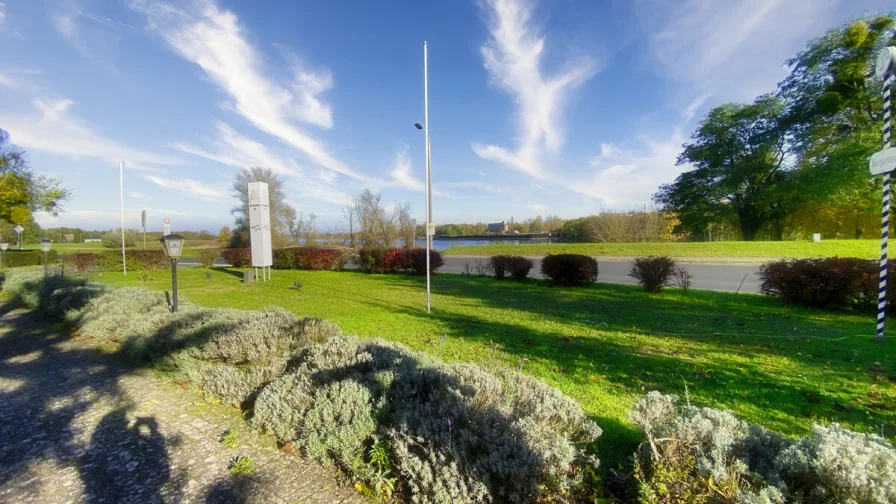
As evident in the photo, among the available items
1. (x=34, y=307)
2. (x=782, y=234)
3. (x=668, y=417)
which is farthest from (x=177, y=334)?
(x=782, y=234)

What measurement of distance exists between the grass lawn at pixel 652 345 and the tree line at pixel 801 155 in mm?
18314

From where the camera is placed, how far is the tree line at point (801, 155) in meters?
18.0

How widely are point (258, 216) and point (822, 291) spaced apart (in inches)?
631

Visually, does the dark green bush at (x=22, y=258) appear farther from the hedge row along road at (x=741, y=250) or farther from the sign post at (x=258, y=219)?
the hedge row along road at (x=741, y=250)

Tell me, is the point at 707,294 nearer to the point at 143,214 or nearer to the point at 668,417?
the point at 668,417

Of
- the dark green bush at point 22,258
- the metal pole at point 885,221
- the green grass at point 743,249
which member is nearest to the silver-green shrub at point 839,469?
the metal pole at point 885,221

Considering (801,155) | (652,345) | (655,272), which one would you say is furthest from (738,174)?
(652,345)

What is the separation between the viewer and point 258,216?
13055 millimetres

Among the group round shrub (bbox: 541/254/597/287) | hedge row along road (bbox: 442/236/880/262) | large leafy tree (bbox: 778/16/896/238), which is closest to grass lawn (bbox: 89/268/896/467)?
round shrub (bbox: 541/254/597/287)

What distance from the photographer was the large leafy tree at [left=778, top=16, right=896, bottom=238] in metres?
17.8

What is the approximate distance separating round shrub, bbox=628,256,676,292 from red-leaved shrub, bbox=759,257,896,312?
6.37 feet

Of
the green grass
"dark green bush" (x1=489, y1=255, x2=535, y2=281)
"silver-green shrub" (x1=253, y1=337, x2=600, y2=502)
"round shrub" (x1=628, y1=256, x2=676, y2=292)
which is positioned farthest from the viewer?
the green grass

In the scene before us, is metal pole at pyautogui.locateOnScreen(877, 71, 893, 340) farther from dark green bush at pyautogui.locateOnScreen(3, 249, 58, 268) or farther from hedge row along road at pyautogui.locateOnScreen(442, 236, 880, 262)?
dark green bush at pyautogui.locateOnScreen(3, 249, 58, 268)

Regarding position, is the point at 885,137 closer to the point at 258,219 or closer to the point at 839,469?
the point at 839,469
